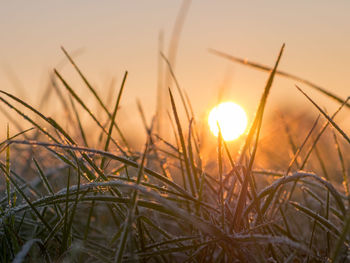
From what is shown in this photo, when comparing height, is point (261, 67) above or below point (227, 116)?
above

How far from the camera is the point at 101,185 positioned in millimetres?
760

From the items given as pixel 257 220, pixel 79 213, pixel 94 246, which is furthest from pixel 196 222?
pixel 79 213

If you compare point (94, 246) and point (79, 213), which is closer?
point (94, 246)

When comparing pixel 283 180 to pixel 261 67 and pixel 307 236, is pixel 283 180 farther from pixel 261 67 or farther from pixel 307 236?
pixel 307 236

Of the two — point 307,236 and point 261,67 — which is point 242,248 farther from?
point 307,236

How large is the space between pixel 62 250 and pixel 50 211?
45 centimetres

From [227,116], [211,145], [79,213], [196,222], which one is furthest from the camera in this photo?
[211,145]

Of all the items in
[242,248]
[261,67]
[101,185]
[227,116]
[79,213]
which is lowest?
[79,213]

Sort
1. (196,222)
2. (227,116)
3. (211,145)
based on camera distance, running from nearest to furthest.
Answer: (196,222), (227,116), (211,145)

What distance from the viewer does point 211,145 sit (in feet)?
5.79

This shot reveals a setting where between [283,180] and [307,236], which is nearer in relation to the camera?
[283,180]

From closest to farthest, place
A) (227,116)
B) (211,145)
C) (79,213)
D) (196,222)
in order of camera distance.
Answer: (196,222) → (227,116) → (79,213) → (211,145)

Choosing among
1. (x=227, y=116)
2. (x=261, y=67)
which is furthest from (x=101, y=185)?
(x=227, y=116)

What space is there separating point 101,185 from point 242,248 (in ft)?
0.99
